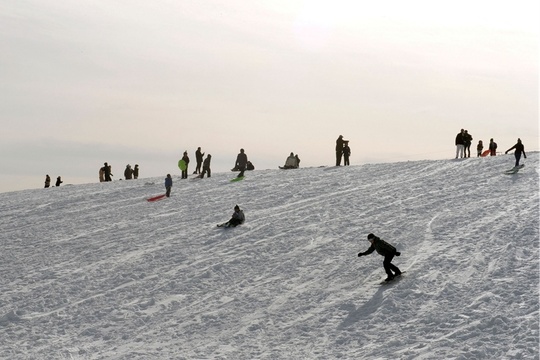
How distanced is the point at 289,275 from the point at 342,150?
724 inches

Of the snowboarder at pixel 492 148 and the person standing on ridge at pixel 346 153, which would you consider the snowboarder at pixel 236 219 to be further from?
the snowboarder at pixel 492 148

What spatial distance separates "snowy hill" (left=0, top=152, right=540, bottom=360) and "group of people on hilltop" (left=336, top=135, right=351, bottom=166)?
6146mm

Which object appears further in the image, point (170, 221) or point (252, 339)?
point (170, 221)

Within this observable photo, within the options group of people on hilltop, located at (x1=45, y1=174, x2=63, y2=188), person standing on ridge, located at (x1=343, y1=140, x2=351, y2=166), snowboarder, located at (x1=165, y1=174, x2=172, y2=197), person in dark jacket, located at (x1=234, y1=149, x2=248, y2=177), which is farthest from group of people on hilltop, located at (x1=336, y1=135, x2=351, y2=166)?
group of people on hilltop, located at (x1=45, y1=174, x2=63, y2=188)

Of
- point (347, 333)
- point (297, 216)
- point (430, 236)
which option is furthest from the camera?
point (297, 216)

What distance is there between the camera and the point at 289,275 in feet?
67.4

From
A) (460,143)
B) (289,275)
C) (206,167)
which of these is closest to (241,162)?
(206,167)

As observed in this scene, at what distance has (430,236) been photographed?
72.5 ft

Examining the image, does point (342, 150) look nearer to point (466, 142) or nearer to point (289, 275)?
point (466, 142)

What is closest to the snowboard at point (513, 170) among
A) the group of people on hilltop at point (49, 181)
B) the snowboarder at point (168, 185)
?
the snowboarder at point (168, 185)

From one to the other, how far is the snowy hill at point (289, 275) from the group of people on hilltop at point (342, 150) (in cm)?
615

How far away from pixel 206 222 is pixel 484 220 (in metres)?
9.82

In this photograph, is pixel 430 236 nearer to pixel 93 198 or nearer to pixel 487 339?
pixel 487 339

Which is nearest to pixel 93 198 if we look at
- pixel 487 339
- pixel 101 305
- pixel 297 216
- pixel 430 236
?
pixel 297 216
